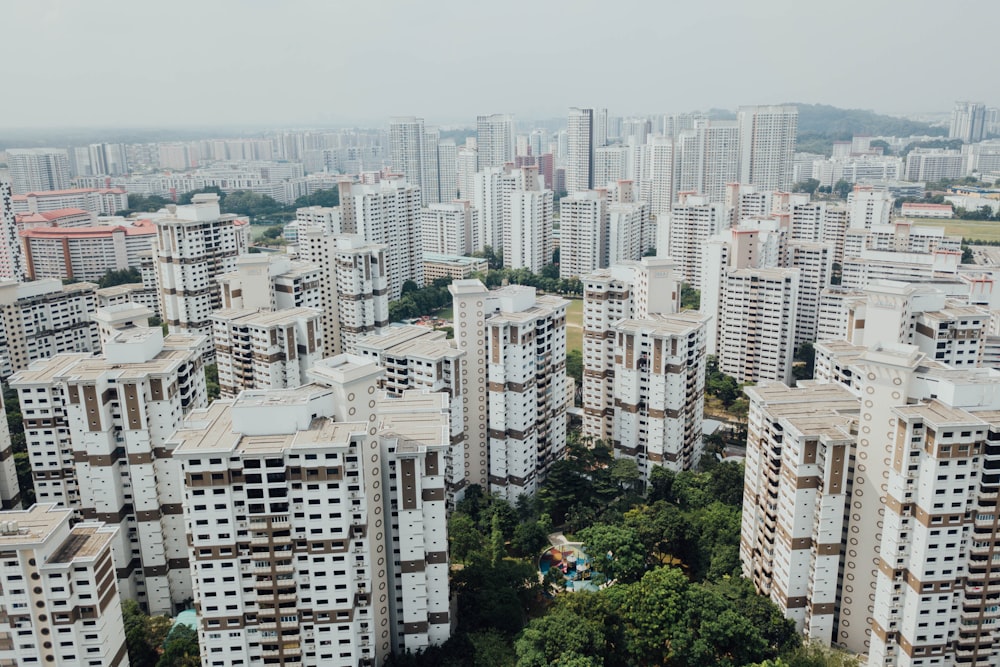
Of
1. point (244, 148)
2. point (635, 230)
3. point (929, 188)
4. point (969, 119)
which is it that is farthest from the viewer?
point (244, 148)

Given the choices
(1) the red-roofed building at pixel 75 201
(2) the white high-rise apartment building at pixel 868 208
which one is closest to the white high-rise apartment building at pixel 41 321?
(1) the red-roofed building at pixel 75 201

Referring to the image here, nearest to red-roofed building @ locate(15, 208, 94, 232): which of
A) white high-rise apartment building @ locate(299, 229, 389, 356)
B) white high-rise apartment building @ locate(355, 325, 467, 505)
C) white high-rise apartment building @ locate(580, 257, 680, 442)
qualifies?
white high-rise apartment building @ locate(299, 229, 389, 356)

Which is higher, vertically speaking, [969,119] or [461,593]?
[969,119]

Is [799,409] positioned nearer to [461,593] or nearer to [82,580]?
[461,593]

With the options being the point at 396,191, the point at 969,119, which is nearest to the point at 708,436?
the point at 396,191

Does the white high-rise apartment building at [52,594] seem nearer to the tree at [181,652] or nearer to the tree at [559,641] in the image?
the tree at [181,652]

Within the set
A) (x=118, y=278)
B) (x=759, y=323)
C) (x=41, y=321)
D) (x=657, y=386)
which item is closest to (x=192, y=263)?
(x=41, y=321)

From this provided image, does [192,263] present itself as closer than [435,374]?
No

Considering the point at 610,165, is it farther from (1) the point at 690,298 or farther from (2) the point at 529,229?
(1) the point at 690,298
